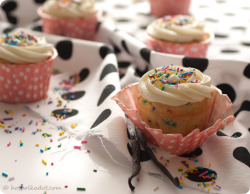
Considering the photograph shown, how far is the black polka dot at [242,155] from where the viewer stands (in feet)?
3.56

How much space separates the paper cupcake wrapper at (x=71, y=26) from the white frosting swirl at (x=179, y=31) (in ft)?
1.22

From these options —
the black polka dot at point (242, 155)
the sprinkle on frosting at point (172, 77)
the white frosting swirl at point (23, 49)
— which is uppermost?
the sprinkle on frosting at point (172, 77)

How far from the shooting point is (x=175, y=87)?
108 centimetres

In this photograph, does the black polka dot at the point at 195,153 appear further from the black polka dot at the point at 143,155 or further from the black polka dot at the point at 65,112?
the black polka dot at the point at 65,112

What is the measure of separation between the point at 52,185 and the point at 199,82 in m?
0.55

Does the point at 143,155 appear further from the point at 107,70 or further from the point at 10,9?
the point at 10,9

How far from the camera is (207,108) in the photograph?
114cm

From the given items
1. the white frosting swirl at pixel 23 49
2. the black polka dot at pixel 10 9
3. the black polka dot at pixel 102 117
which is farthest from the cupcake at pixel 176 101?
the black polka dot at pixel 10 9

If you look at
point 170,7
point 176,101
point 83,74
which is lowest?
point 83,74

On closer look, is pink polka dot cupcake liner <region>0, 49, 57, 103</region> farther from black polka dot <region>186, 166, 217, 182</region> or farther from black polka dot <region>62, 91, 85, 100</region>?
black polka dot <region>186, 166, 217, 182</region>

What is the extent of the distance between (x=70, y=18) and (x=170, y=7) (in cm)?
64

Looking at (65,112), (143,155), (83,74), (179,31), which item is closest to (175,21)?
(179,31)

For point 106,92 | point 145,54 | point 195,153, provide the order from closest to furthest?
point 195,153 → point 106,92 → point 145,54

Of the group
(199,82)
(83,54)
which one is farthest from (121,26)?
(199,82)
